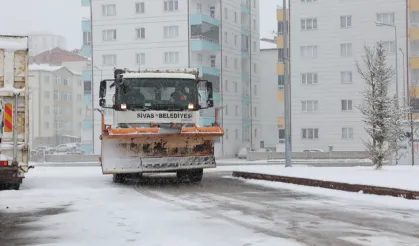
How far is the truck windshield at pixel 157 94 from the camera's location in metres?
19.7

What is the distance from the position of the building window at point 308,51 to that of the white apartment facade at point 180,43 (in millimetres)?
9033

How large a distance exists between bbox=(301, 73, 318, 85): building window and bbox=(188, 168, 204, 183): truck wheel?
152 ft

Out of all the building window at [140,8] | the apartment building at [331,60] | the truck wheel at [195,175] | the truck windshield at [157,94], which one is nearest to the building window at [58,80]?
the building window at [140,8]

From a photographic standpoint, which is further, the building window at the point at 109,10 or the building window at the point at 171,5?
the building window at the point at 109,10

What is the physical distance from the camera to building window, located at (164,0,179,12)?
7050cm

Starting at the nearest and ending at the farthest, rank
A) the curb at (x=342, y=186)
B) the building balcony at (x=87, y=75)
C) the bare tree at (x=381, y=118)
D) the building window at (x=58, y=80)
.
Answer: the curb at (x=342, y=186), the bare tree at (x=381, y=118), the building balcony at (x=87, y=75), the building window at (x=58, y=80)

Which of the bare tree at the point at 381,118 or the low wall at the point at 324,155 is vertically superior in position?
the bare tree at the point at 381,118

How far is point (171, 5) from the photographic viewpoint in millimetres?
70875

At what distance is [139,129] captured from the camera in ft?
61.4

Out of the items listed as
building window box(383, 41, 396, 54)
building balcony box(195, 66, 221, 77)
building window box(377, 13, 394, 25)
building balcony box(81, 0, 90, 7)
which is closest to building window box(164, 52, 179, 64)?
building balcony box(195, 66, 221, 77)

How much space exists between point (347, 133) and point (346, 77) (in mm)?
5193

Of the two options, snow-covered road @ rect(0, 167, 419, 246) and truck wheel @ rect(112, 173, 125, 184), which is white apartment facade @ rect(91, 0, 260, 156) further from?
snow-covered road @ rect(0, 167, 419, 246)

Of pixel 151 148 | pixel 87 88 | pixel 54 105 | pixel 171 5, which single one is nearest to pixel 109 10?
pixel 171 5

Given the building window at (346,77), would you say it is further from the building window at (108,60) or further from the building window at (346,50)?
the building window at (108,60)
